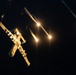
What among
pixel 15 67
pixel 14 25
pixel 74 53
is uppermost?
pixel 14 25

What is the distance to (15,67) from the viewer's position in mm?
4559

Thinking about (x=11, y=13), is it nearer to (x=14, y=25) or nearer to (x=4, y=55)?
(x=14, y=25)

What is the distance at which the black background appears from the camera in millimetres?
4566

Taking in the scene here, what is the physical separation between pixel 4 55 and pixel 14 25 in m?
0.60

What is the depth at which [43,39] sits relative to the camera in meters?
4.68

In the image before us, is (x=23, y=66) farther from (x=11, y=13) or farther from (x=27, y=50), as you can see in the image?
(x=11, y=13)

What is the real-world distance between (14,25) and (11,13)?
239mm

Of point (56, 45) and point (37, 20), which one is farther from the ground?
point (37, 20)

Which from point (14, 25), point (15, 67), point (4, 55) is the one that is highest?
point (14, 25)

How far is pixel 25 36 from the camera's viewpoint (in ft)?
15.1

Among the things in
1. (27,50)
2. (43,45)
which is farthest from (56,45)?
(27,50)

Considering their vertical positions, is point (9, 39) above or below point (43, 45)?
above

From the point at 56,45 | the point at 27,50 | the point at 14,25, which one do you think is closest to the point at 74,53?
the point at 56,45

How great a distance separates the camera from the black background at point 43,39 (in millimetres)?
4566
